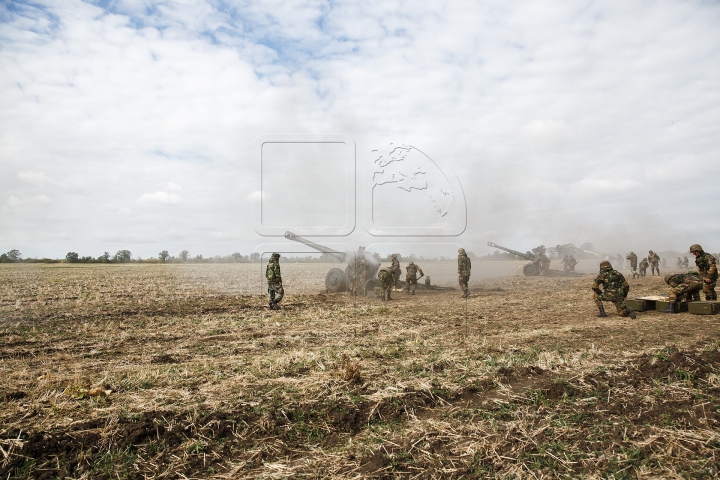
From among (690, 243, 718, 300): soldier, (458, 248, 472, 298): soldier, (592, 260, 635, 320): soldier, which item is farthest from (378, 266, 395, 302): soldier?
(690, 243, 718, 300): soldier

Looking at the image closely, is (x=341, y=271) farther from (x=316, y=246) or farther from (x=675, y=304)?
(x=675, y=304)

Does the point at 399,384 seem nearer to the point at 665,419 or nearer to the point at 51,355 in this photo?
the point at 665,419

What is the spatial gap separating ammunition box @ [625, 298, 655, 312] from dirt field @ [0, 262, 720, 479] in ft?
9.12

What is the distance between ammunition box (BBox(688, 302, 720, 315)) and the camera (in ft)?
35.7

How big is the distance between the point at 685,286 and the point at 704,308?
31.5 inches

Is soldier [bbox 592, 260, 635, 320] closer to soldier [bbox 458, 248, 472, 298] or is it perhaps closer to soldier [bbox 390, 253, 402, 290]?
soldier [bbox 458, 248, 472, 298]

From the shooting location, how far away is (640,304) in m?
11.9

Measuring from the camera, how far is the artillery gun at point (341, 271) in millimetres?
17656

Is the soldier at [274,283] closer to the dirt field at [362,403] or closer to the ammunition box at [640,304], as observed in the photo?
the dirt field at [362,403]

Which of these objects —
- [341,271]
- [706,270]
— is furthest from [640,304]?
[341,271]

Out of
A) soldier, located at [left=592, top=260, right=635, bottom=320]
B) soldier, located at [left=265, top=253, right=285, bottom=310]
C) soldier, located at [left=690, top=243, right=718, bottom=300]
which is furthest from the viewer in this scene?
soldier, located at [left=265, top=253, right=285, bottom=310]

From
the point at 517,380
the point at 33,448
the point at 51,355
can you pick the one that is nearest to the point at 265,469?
the point at 33,448

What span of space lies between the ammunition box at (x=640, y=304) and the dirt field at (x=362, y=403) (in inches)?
109

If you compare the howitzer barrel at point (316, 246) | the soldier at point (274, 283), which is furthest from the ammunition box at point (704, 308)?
the howitzer barrel at point (316, 246)
